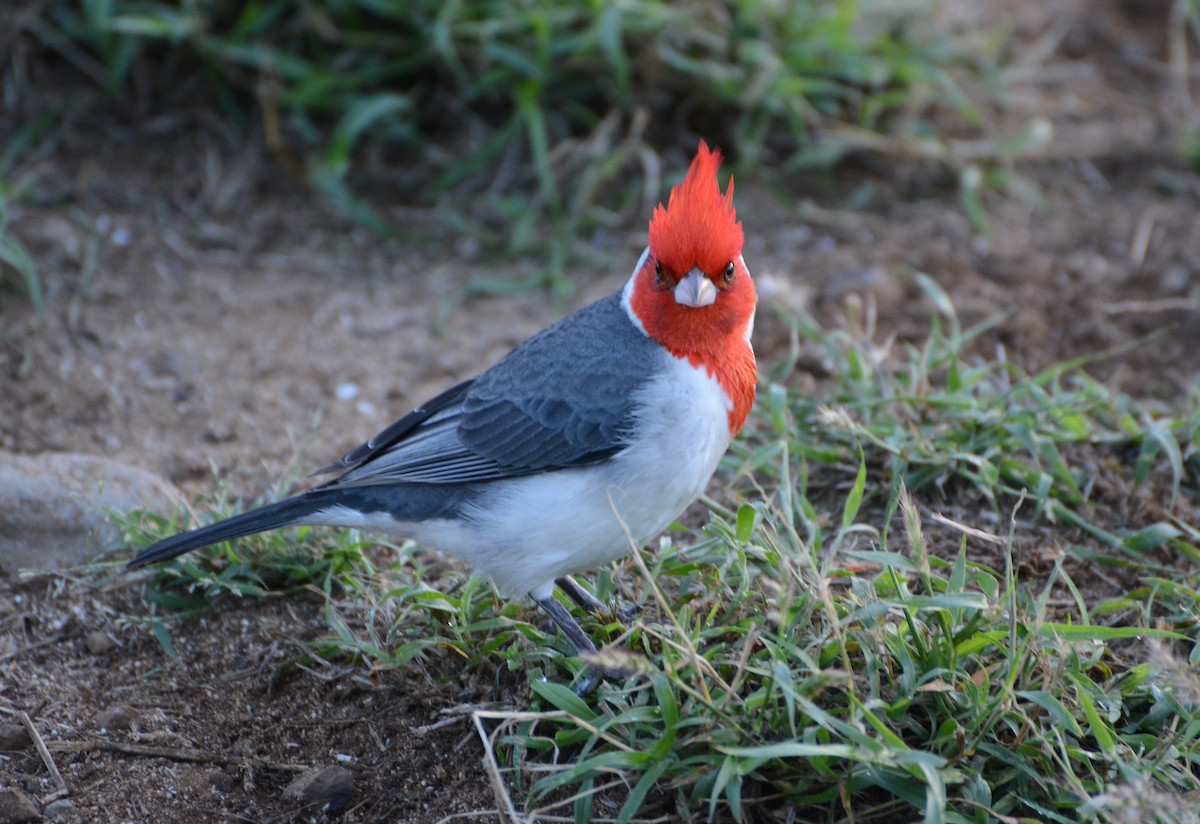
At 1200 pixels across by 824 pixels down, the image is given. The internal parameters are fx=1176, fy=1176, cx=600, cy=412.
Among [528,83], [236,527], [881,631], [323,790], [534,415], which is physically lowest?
[323,790]

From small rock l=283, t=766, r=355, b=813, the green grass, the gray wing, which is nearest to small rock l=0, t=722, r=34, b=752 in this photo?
the green grass

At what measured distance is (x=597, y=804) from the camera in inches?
122

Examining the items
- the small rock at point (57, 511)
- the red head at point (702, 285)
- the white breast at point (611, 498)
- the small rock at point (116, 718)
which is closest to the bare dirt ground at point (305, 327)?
the small rock at point (116, 718)

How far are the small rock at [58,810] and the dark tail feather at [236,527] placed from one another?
0.75m

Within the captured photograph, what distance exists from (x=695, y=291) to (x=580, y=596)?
1.09 meters

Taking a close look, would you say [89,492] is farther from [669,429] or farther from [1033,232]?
[1033,232]

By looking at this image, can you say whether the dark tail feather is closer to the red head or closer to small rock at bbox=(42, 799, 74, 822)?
small rock at bbox=(42, 799, 74, 822)

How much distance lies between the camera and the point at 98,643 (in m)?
3.95

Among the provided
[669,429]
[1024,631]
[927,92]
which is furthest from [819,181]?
[1024,631]

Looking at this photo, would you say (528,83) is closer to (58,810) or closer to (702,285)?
(702,285)

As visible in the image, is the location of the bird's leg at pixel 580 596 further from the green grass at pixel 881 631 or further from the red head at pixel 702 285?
the red head at pixel 702 285

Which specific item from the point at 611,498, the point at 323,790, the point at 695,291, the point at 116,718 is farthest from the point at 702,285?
the point at 116,718

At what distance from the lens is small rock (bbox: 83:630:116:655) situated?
394 cm

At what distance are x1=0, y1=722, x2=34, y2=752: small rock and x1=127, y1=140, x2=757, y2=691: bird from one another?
59cm
